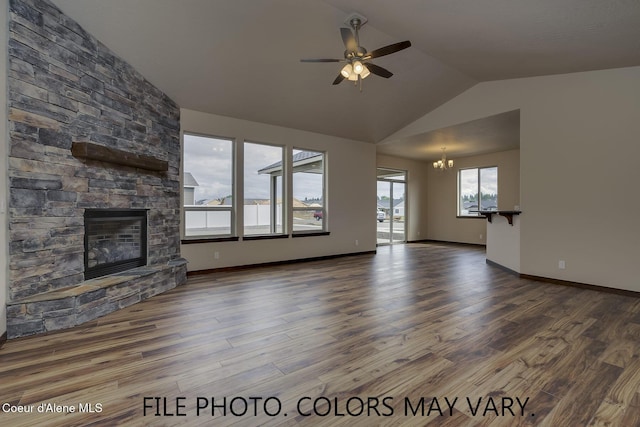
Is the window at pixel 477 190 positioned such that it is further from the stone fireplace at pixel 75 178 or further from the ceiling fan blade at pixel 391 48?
the stone fireplace at pixel 75 178

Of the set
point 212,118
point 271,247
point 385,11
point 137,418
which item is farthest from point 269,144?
point 137,418

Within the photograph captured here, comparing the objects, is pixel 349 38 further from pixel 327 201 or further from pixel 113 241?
pixel 327 201

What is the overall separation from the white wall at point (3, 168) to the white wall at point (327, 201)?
2.38 meters

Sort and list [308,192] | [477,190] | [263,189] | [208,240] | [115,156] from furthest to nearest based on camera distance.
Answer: [477,190] → [308,192] → [263,189] → [208,240] → [115,156]

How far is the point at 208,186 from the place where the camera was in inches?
208

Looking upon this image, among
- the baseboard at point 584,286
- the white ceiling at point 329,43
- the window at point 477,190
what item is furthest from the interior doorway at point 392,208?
the baseboard at point 584,286

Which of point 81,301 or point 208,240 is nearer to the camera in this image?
point 81,301

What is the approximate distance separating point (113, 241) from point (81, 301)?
40.7 inches

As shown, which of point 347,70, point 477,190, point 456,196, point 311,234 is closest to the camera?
point 347,70

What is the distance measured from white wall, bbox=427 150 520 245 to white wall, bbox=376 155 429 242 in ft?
0.70

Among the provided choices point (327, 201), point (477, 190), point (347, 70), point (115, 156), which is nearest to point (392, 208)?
point (477, 190)

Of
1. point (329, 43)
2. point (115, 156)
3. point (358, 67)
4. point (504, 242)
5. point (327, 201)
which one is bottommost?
point (504, 242)

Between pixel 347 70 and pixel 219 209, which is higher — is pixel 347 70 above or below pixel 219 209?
above

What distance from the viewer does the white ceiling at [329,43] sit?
10.0ft
